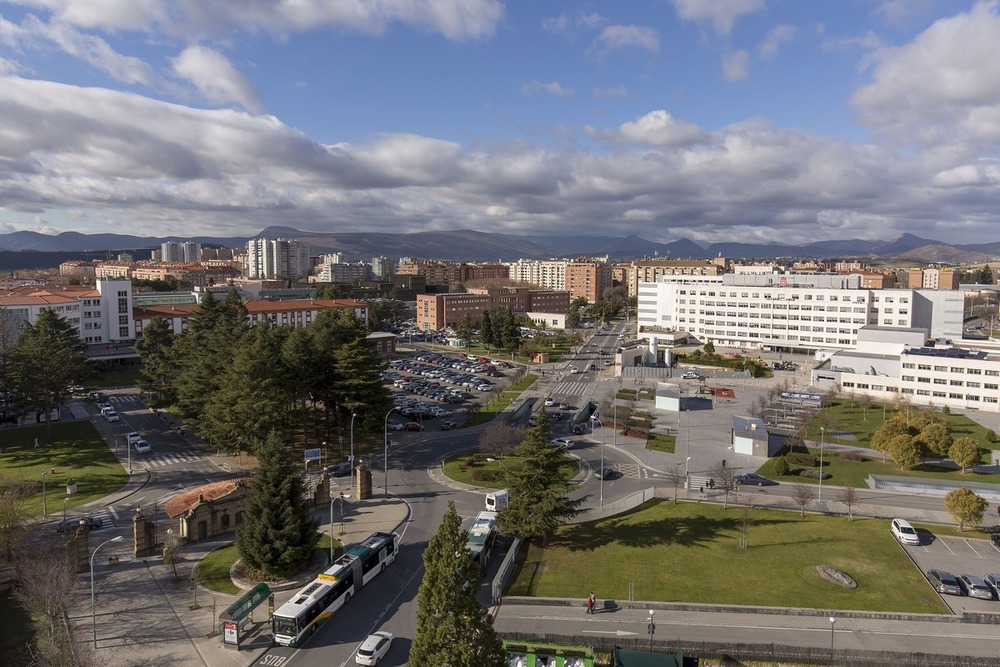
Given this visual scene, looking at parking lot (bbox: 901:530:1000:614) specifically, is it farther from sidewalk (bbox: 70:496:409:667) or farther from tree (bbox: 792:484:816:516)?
sidewalk (bbox: 70:496:409:667)

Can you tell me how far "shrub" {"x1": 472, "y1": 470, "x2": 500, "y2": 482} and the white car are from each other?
52.9ft

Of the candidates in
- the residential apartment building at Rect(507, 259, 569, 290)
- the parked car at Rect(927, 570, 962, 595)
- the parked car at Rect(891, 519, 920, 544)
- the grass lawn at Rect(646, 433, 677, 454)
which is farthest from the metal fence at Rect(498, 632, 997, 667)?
the residential apartment building at Rect(507, 259, 569, 290)

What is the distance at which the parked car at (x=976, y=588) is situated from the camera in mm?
22188

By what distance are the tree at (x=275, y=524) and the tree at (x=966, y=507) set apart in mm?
28636

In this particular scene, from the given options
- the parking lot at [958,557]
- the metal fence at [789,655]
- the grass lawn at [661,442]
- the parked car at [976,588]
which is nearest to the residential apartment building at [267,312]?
the grass lawn at [661,442]

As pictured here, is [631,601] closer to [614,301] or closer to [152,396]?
[152,396]

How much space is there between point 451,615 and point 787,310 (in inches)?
3261

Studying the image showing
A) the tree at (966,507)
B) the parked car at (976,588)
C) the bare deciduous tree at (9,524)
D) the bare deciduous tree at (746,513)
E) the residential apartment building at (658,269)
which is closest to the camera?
the parked car at (976,588)

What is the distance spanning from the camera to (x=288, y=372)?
125ft

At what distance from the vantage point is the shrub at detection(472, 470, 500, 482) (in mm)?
34775

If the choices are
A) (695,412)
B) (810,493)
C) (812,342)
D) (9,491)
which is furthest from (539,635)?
(812,342)

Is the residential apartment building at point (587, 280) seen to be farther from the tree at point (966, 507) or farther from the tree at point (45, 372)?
the tree at point (966, 507)

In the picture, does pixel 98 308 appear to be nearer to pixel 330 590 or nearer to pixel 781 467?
pixel 330 590

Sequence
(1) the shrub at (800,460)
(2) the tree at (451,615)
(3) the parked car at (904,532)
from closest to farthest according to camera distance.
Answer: (2) the tree at (451,615)
(3) the parked car at (904,532)
(1) the shrub at (800,460)
